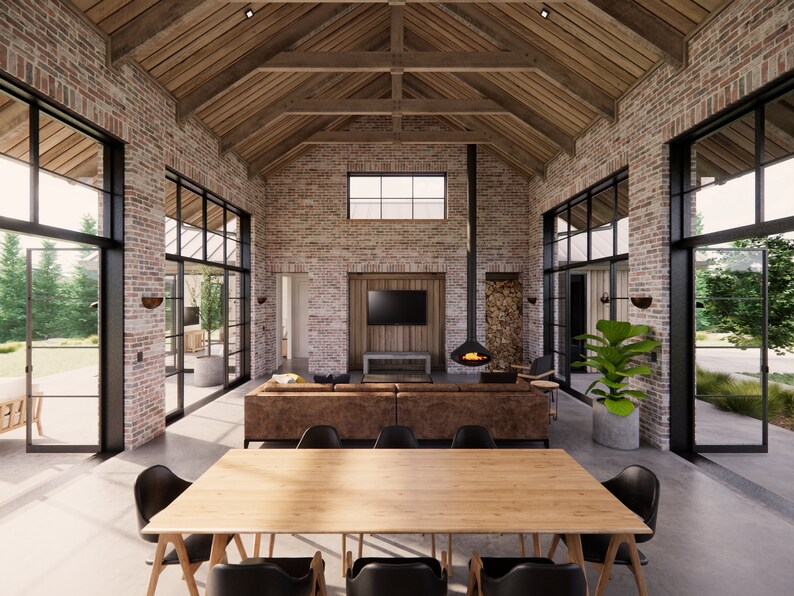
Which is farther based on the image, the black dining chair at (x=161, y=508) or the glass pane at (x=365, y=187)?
the glass pane at (x=365, y=187)

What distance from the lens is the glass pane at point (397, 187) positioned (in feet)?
31.2

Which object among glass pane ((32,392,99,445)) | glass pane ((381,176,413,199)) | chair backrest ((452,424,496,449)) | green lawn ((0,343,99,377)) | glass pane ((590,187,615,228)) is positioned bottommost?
green lawn ((0,343,99,377))

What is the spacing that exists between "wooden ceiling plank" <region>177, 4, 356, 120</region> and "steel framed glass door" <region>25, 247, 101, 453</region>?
2359 millimetres

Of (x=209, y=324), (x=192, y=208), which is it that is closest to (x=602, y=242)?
(x=192, y=208)

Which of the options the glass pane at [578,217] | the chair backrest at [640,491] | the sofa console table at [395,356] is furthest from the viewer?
the sofa console table at [395,356]

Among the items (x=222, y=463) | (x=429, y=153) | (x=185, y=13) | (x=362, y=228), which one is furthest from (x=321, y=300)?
(x=222, y=463)

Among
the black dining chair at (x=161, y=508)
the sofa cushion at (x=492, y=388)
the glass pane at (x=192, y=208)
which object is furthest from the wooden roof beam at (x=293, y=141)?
the black dining chair at (x=161, y=508)

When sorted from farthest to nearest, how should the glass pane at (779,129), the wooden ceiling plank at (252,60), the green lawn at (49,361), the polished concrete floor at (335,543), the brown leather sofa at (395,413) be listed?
the green lawn at (49,361) < the wooden ceiling plank at (252,60) < the brown leather sofa at (395,413) < the glass pane at (779,129) < the polished concrete floor at (335,543)

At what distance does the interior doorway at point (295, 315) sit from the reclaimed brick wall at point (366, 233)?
7.49ft

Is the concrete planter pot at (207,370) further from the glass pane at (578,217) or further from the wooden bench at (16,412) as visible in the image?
the glass pane at (578,217)

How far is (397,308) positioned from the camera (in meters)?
9.64

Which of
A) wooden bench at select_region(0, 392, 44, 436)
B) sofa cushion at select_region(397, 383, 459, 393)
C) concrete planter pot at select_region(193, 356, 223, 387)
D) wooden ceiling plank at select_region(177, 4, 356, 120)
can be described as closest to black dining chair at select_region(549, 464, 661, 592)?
sofa cushion at select_region(397, 383, 459, 393)

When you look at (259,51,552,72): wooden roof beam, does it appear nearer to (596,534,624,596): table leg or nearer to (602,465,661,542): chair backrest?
(602,465,661,542): chair backrest

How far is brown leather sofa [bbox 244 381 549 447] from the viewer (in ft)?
15.6
